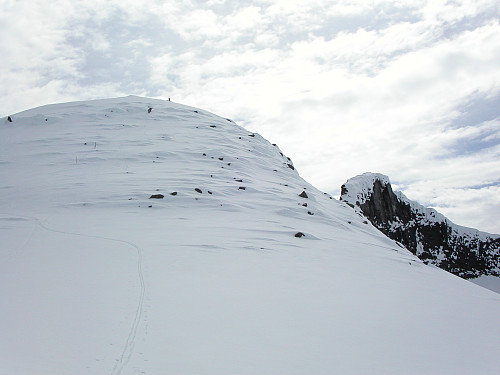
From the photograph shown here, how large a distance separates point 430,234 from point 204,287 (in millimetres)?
102572

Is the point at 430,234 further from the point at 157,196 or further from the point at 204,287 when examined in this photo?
the point at 204,287

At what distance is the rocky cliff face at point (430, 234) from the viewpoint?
80062mm

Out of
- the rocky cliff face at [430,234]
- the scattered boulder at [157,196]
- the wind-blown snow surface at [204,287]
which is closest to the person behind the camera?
the wind-blown snow surface at [204,287]

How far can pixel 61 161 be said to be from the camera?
50.6 ft

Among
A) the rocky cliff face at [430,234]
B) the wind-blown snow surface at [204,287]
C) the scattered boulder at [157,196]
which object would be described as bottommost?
the wind-blown snow surface at [204,287]

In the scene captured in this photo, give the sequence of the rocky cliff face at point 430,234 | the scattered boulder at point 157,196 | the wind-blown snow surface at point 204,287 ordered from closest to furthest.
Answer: the wind-blown snow surface at point 204,287 → the scattered boulder at point 157,196 → the rocky cliff face at point 430,234

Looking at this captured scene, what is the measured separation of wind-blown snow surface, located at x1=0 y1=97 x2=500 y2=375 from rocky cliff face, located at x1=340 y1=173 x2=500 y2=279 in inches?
2575

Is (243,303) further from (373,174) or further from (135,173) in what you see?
(373,174)

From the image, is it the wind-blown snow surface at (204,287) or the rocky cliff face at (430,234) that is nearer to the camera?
the wind-blown snow surface at (204,287)

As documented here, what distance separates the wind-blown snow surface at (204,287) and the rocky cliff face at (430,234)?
65406 mm

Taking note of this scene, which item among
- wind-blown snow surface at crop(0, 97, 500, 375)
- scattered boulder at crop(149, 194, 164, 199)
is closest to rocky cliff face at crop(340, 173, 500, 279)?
wind-blown snow surface at crop(0, 97, 500, 375)

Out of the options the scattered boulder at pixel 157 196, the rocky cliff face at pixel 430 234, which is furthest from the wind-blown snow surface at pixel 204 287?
the rocky cliff face at pixel 430 234

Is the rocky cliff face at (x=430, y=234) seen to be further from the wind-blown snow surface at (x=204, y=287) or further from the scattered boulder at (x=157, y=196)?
the scattered boulder at (x=157, y=196)

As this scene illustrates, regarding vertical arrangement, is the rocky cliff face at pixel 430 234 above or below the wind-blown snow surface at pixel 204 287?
above
